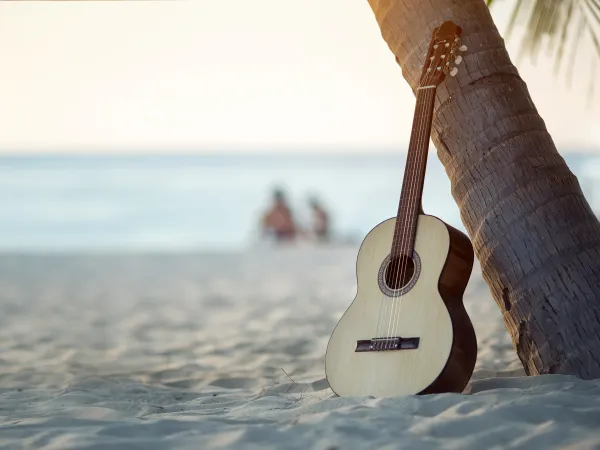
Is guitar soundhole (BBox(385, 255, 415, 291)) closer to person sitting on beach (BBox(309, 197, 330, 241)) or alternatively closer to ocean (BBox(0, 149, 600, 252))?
person sitting on beach (BBox(309, 197, 330, 241))

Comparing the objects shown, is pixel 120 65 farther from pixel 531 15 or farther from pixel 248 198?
pixel 531 15

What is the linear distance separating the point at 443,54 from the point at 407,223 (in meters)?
0.62

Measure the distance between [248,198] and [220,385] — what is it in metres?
20.4

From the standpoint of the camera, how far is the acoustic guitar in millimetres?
2695

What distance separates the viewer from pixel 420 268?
2826 millimetres

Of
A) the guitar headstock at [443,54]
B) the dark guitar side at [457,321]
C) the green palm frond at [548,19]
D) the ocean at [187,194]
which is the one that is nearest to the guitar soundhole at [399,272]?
the dark guitar side at [457,321]

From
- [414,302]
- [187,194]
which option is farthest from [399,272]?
[187,194]

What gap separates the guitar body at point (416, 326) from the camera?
106 inches

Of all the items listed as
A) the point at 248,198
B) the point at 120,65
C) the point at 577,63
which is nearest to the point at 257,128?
the point at 248,198

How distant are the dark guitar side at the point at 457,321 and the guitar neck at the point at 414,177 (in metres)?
0.15

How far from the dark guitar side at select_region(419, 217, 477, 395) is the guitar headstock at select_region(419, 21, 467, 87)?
576 mm

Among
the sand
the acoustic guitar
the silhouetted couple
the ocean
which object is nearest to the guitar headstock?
the acoustic guitar

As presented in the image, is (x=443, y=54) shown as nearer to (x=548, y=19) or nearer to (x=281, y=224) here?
(x=548, y=19)

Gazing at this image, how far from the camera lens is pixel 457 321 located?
8.91ft
